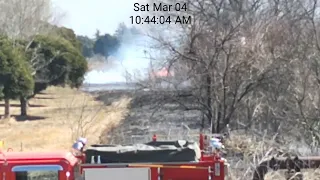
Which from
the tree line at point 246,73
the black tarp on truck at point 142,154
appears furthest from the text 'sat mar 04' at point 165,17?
the black tarp on truck at point 142,154

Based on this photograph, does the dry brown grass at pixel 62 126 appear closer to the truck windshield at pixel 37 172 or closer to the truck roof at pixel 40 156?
the truck roof at pixel 40 156

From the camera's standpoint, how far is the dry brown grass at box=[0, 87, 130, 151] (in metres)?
20.3

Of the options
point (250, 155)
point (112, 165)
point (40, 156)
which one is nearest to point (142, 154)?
point (112, 165)

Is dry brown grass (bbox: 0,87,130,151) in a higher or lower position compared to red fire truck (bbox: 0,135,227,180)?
lower

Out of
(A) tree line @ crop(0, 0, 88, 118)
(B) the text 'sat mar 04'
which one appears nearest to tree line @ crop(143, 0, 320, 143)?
(B) the text 'sat mar 04'

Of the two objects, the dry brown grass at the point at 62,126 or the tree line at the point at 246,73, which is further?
the dry brown grass at the point at 62,126

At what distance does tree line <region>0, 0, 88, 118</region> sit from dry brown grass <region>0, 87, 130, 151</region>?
1823 mm

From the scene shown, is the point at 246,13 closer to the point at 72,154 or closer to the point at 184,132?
the point at 184,132

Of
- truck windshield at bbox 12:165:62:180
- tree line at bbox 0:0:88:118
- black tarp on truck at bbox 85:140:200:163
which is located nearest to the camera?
truck windshield at bbox 12:165:62:180

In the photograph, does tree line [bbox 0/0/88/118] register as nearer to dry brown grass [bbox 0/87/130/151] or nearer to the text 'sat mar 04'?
dry brown grass [bbox 0/87/130/151]

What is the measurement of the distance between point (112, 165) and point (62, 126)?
21.5m

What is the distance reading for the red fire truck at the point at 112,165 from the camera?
801cm

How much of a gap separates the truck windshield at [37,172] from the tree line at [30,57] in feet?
86.8

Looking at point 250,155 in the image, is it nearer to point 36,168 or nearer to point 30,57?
point 36,168
